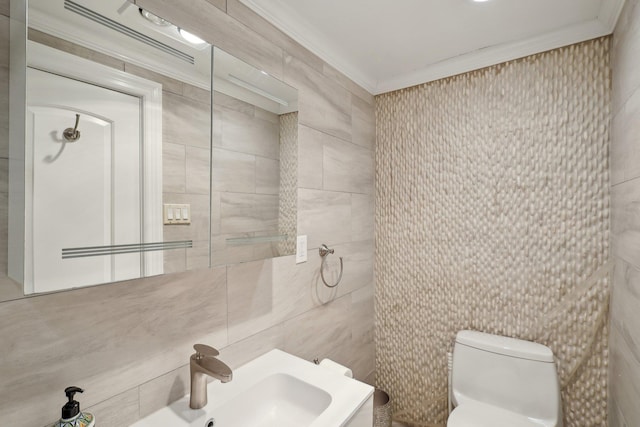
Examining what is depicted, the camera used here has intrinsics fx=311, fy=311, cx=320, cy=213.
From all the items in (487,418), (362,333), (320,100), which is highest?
(320,100)

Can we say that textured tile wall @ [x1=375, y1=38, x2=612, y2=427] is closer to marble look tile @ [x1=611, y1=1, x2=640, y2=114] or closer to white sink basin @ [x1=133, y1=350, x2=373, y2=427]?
marble look tile @ [x1=611, y1=1, x2=640, y2=114]

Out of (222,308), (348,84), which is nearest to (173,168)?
(222,308)

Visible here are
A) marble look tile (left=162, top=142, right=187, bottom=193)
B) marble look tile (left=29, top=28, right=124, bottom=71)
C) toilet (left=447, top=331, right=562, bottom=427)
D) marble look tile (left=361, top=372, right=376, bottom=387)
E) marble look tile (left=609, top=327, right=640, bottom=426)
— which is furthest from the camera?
marble look tile (left=361, top=372, right=376, bottom=387)

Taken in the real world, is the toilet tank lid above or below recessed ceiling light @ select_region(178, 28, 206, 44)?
below

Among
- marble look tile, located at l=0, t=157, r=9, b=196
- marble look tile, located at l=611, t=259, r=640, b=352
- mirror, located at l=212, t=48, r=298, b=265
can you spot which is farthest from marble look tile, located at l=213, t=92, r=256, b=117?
marble look tile, located at l=611, t=259, r=640, b=352

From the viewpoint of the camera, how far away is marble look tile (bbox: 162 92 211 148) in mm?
861

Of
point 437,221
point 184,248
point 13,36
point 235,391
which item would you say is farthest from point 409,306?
point 13,36

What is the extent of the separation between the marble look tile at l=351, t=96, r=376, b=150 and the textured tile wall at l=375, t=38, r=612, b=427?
51mm

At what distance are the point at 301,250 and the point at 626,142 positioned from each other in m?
1.41

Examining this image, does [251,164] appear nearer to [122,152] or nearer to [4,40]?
[122,152]

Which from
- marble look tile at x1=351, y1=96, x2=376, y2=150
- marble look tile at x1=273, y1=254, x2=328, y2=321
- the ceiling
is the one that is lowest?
marble look tile at x1=273, y1=254, x2=328, y2=321

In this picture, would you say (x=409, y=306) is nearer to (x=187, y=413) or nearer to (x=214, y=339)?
(x=214, y=339)

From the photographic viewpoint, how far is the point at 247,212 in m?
1.10

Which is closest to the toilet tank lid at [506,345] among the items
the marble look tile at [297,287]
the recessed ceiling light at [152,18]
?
the marble look tile at [297,287]
